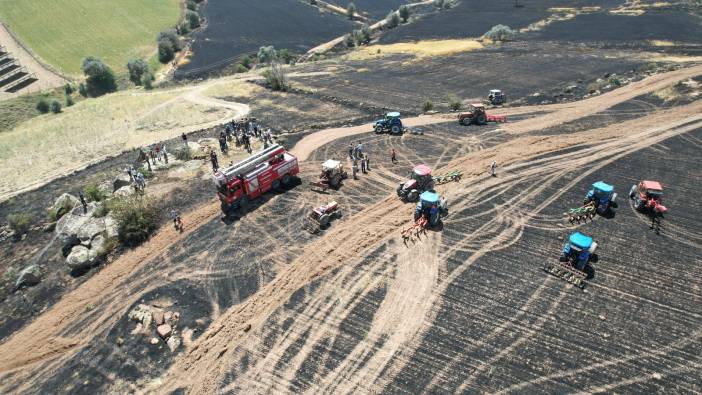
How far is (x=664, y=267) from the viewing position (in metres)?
20.9

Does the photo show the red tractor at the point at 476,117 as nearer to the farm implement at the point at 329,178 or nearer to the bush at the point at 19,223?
the farm implement at the point at 329,178

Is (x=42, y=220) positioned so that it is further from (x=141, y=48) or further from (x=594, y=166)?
(x=141, y=48)

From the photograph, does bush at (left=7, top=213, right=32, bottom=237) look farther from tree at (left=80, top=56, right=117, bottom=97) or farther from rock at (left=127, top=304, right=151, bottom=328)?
tree at (left=80, top=56, right=117, bottom=97)

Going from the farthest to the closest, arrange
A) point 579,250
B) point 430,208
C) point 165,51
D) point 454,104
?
point 165,51 → point 454,104 → point 430,208 → point 579,250

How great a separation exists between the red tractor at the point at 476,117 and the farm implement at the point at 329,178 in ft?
48.6

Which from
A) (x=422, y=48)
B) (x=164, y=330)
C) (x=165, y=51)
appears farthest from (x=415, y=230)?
(x=165, y=51)

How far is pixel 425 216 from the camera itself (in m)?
24.5

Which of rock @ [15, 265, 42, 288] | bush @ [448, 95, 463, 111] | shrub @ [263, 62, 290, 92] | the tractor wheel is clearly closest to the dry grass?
shrub @ [263, 62, 290, 92]

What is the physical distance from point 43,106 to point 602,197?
226 ft

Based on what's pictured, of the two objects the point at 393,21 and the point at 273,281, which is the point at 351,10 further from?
the point at 273,281

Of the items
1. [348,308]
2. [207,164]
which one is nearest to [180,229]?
[207,164]

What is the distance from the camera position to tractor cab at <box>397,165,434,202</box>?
2722 centimetres

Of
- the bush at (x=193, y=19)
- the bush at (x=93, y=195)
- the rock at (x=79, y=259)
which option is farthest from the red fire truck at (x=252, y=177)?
the bush at (x=193, y=19)

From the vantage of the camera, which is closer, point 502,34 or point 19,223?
point 19,223
